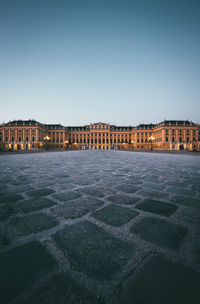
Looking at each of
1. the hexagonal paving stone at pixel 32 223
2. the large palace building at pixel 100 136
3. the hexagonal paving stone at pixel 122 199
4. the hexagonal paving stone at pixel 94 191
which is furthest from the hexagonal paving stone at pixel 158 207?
the large palace building at pixel 100 136

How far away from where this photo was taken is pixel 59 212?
1876 millimetres

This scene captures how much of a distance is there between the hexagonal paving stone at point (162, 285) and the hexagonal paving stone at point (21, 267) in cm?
56

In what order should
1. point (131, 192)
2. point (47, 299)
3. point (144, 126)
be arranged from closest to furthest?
point (47, 299) → point (131, 192) → point (144, 126)

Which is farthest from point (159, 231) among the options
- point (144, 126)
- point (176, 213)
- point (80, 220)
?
point (144, 126)

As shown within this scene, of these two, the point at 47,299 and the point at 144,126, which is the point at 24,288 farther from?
the point at 144,126

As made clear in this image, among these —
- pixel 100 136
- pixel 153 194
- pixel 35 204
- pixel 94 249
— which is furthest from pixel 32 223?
pixel 100 136

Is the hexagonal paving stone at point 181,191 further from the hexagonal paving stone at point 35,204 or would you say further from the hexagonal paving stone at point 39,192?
the hexagonal paving stone at point 39,192

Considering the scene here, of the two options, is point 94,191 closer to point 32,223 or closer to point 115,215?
point 115,215

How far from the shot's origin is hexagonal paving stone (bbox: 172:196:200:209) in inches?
83.4

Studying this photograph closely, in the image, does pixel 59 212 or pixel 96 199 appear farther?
pixel 96 199

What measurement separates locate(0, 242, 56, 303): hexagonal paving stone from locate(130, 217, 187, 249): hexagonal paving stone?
839 millimetres

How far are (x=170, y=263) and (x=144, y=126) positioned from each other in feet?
259

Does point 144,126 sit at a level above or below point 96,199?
above

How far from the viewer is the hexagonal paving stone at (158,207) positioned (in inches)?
73.5
